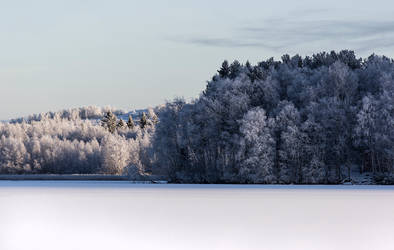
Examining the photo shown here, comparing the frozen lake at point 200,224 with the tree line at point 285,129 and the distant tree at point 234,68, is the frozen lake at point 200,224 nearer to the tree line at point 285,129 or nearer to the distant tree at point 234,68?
the tree line at point 285,129

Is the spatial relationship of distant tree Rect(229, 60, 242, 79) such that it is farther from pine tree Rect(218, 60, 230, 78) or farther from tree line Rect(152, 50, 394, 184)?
tree line Rect(152, 50, 394, 184)

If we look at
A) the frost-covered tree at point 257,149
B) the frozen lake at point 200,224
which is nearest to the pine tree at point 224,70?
the frost-covered tree at point 257,149

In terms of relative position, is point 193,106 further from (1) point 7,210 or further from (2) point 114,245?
(2) point 114,245

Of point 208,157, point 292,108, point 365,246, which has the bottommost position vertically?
point 365,246

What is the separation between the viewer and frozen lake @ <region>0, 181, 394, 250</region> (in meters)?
25.5

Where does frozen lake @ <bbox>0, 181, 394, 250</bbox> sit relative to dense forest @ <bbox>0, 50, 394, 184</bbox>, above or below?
below

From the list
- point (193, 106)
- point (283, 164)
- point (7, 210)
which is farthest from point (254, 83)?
point (7, 210)

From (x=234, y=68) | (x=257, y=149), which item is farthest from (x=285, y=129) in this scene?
(x=234, y=68)

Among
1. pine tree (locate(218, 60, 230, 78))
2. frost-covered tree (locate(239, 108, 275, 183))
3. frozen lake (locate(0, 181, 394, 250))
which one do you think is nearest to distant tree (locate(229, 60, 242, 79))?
pine tree (locate(218, 60, 230, 78))

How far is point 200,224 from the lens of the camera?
104ft

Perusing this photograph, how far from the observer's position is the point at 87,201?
49.3 meters

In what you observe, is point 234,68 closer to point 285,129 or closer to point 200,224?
point 285,129

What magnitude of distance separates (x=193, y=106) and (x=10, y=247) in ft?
201

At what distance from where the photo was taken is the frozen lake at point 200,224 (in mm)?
25500
